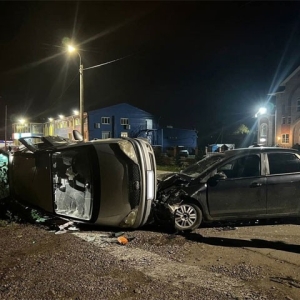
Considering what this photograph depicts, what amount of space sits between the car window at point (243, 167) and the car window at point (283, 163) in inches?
10.2

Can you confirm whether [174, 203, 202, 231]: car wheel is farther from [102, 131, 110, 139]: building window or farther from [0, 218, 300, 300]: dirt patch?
[102, 131, 110, 139]: building window

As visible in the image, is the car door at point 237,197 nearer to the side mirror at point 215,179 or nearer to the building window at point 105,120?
the side mirror at point 215,179

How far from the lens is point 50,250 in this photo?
4711 millimetres

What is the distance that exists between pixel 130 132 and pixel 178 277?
40.7 meters

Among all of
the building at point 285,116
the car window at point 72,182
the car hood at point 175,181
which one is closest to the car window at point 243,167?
the car hood at point 175,181

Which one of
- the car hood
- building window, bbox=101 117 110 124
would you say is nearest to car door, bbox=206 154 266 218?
the car hood

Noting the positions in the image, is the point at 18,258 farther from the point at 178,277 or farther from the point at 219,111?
the point at 219,111

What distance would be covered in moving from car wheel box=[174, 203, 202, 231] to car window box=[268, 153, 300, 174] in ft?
5.45

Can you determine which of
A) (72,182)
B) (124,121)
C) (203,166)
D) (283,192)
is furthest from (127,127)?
(283,192)

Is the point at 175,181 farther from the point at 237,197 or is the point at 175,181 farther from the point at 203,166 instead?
the point at 237,197

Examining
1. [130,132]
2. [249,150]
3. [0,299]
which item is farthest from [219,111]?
[0,299]

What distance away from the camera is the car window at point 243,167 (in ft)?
19.6

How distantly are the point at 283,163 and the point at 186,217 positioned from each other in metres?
2.12

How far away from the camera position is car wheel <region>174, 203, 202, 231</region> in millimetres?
5758
